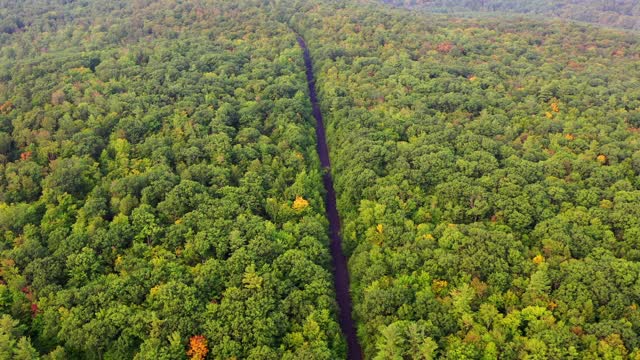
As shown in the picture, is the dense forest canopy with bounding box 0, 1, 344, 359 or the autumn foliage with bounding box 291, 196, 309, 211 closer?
the dense forest canopy with bounding box 0, 1, 344, 359

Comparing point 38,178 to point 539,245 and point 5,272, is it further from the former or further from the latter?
point 539,245

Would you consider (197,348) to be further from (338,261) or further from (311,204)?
(311,204)

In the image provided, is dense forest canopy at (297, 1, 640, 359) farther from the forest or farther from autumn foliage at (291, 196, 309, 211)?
autumn foliage at (291, 196, 309, 211)

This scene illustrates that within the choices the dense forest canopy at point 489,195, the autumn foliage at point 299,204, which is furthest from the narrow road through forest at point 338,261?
the autumn foliage at point 299,204

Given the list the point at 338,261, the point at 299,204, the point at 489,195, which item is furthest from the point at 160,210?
the point at 489,195

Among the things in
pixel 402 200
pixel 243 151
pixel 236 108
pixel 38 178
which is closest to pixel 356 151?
pixel 402 200

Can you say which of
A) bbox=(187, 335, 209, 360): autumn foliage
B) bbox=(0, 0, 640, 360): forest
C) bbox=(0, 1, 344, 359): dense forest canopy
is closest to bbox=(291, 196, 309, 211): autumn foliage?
bbox=(0, 1, 344, 359): dense forest canopy
